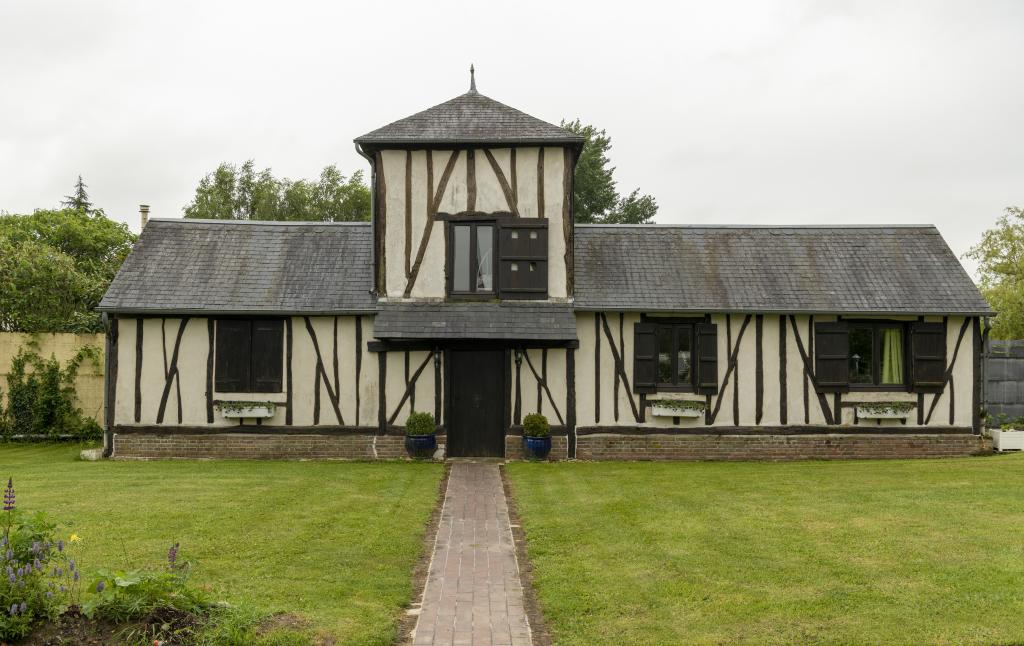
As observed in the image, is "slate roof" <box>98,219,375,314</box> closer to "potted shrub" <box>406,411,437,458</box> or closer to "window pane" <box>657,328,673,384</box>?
"potted shrub" <box>406,411,437,458</box>

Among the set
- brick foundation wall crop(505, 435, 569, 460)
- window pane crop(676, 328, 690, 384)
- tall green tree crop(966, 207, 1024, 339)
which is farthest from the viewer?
tall green tree crop(966, 207, 1024, 339)

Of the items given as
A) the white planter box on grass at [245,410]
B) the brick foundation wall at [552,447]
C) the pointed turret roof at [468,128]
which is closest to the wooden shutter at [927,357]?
the brick foundation wall at [552,447]

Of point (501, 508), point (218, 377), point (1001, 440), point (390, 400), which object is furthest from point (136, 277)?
point (1001, 440)

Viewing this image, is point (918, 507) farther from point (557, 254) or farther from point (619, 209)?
point (619, 209)

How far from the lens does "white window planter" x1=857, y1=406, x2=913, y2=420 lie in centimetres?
1368

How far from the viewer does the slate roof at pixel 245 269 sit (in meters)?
13.5

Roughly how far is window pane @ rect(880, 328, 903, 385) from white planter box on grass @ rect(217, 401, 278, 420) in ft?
36.2

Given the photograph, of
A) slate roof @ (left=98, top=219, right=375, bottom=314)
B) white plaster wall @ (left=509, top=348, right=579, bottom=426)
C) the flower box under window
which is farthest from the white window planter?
slate roof @ (left=98, top=219, right=375, bottom=314)

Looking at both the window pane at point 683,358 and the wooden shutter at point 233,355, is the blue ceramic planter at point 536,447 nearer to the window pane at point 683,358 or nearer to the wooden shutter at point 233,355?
the window pane at point 683,358

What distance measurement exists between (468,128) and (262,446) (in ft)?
21.9

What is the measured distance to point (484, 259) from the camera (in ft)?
44.9

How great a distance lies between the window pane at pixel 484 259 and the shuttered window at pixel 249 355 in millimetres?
3580

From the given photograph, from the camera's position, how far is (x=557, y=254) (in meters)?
13.7

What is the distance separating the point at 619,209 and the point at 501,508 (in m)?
25.9
